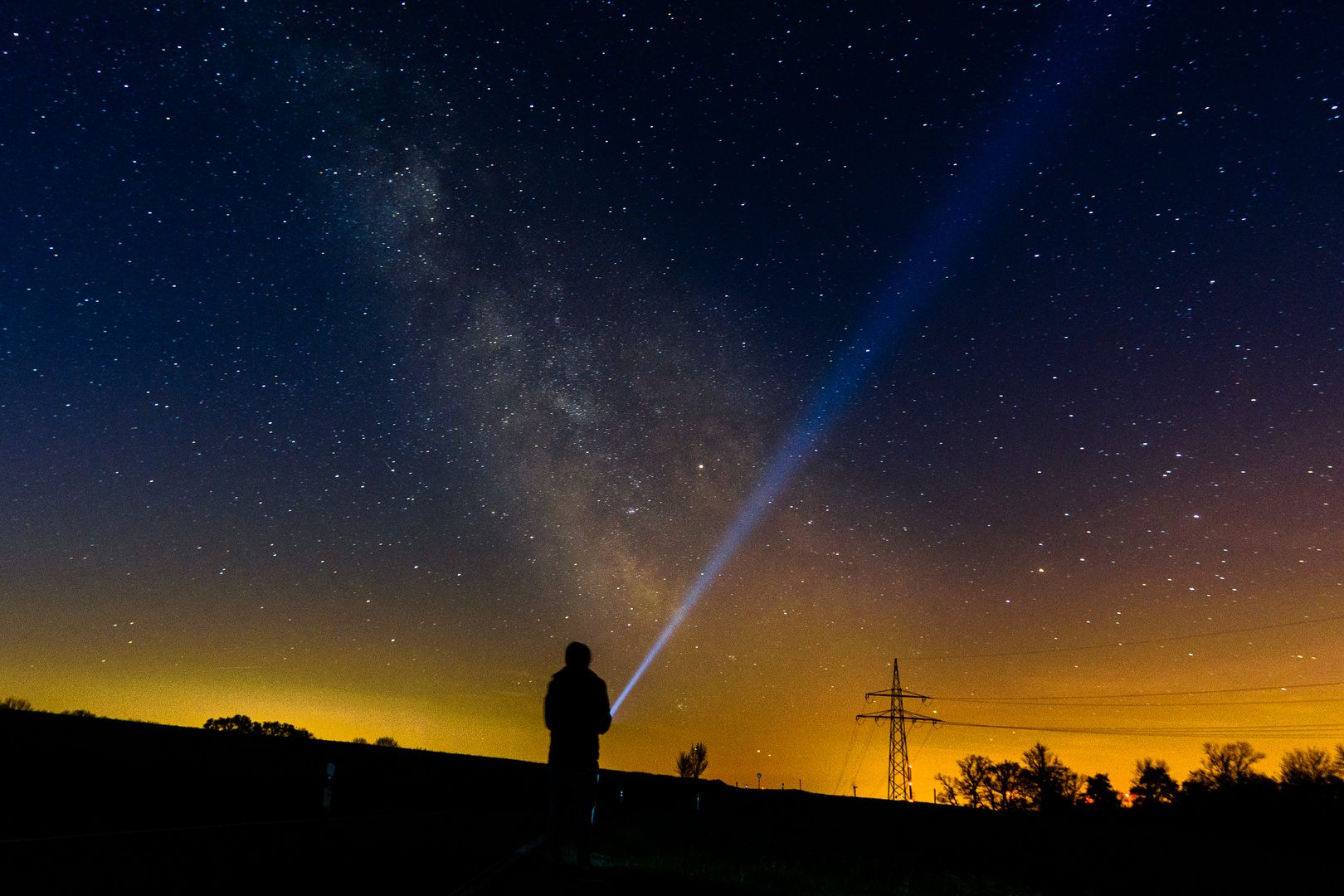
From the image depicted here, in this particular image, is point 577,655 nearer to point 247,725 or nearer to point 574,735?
point 574,735

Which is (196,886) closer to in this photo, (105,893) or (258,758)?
(105,893)

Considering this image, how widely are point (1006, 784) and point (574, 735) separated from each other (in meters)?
123

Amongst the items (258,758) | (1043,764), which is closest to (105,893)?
(258,758)

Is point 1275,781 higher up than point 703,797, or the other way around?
point 1275,781

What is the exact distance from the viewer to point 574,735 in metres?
6.95

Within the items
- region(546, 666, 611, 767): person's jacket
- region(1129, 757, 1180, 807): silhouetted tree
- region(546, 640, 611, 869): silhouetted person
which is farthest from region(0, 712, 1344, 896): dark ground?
region(1129, 757, 1180, 807): silhouetted tree

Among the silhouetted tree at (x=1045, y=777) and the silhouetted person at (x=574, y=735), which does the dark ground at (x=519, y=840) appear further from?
the silhouetted tree at (x=1045, y=777)

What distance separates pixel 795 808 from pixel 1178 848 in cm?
1323

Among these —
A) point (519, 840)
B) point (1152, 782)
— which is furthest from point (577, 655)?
point (1152, 782)

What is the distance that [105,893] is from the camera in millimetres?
4305

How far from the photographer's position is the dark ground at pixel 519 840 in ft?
19.5

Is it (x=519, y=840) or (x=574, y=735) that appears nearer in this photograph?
(x=574, y=735)

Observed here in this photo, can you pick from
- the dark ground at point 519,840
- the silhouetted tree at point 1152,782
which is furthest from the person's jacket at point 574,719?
the silhouetted tree at point 1152,782

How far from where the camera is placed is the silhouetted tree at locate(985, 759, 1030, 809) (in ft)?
353
